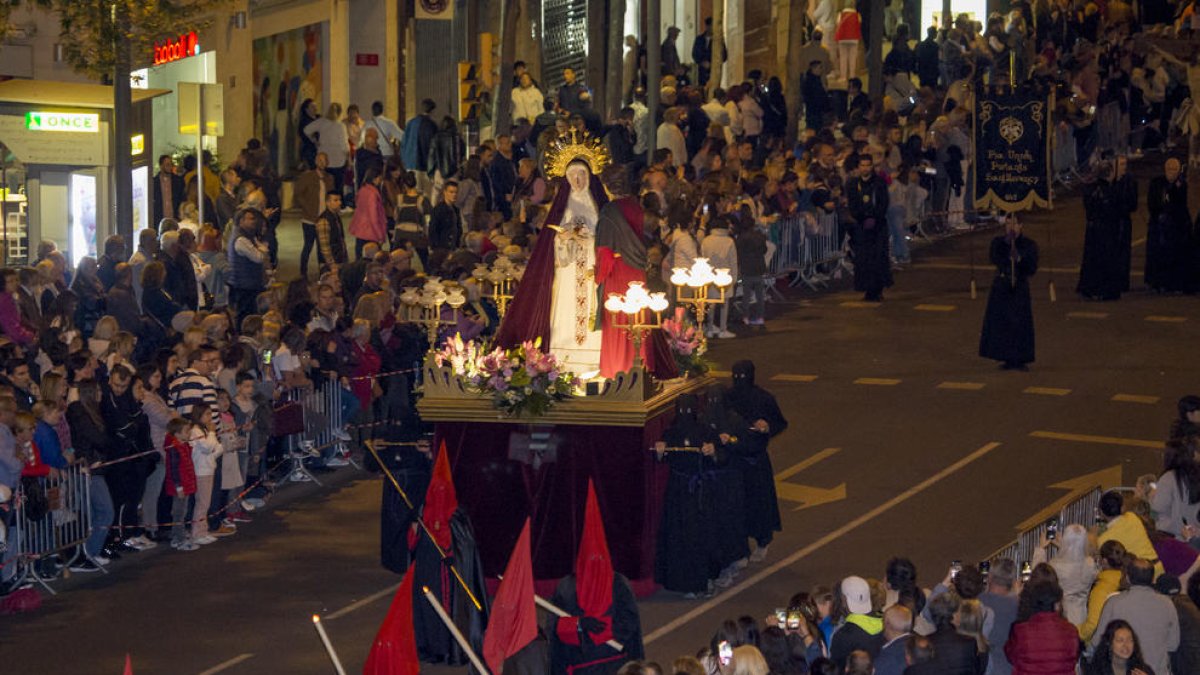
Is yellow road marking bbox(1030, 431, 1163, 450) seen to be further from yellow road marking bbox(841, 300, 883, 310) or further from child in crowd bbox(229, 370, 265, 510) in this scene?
child in crowd bbox(229, 370, 265, 510)

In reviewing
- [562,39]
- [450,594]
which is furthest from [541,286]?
[562,39]

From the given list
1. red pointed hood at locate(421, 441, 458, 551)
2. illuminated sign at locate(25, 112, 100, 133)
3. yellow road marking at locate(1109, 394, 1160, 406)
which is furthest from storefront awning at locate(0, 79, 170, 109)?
red pointed hood at locate(421, 441, 458, 551)

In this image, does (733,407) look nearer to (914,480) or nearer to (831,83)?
(914,480)

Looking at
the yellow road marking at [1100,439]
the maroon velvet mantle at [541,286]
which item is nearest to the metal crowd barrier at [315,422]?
the maroon velvet mantle at [541,286]

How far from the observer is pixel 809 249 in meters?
31.5

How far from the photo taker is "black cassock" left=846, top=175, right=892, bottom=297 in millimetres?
29984

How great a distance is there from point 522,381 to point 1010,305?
31.4 ft

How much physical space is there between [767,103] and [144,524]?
2000cm

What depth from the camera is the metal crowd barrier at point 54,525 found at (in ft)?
59.9

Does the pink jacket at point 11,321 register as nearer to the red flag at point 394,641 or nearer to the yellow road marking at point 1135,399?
the red flag at point 394,641

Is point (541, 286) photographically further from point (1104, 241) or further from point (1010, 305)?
point (1104, 241)

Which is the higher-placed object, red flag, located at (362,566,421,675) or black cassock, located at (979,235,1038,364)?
black cassock, located at (979,235,1038,364)

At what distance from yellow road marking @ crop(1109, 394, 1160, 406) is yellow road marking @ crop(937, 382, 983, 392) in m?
1.50

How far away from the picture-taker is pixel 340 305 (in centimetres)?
2330
